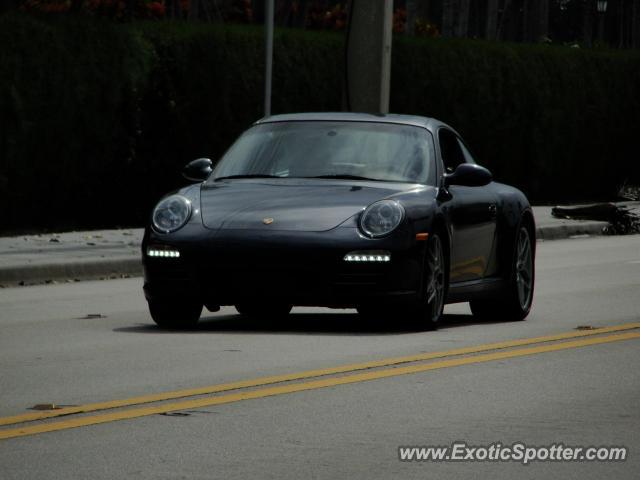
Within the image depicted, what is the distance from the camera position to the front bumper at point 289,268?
37.0ft

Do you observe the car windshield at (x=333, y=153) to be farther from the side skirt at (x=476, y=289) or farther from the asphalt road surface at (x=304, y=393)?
the asphalt road surface at (x=304, y=393)

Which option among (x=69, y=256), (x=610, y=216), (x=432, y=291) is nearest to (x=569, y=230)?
(x=610, y=216)

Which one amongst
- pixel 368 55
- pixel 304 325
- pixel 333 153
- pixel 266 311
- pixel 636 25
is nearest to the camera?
pixel 304 325

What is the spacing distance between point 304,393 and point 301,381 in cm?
42

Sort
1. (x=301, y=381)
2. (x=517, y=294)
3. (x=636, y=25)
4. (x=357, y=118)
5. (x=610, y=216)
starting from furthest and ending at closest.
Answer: (x=636, y=25) → (x=610, y=216) → (x=517, y=294) → (x=357, y=118) → (x=301, y=381)

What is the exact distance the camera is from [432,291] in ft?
38.7

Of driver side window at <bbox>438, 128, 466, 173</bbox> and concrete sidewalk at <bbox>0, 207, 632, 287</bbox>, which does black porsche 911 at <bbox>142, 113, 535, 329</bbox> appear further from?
concrete sidewalk at <bbox>0, 207, 632, 287</bbox>

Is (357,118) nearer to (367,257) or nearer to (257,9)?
(367,257)

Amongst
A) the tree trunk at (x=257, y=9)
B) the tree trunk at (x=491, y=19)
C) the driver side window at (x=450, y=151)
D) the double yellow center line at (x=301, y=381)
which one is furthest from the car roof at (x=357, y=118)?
the tree trunk at (x=491, y=19)

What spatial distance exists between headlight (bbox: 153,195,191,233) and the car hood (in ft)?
0.38

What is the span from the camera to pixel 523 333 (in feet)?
39.3

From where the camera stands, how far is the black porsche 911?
1131 centimetres

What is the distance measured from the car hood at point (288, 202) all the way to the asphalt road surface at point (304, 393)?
708 millimetres

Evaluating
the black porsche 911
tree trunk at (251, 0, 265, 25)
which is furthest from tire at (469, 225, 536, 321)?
tree trunk at (251, 0, 265, 25)
